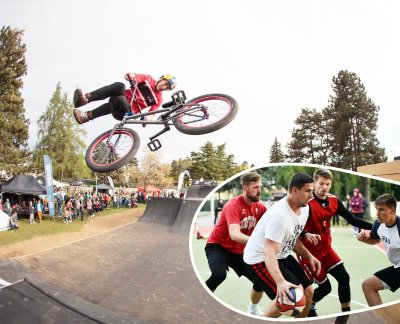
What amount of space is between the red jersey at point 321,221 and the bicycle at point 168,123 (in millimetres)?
989

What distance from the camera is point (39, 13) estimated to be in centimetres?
403

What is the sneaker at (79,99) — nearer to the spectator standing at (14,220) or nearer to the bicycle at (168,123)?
the bicycle at (168,123)

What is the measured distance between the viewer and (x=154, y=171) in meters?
3.47

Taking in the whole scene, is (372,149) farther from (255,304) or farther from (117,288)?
(117,288)

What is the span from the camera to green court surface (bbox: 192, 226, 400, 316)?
3.22m

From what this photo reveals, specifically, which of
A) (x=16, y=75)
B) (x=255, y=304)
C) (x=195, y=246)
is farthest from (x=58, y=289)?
(x=16, y=75)

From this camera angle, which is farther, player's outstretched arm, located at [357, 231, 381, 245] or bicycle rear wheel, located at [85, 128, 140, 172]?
bicycle rear wheel, located at [85, 128, 140, 172]

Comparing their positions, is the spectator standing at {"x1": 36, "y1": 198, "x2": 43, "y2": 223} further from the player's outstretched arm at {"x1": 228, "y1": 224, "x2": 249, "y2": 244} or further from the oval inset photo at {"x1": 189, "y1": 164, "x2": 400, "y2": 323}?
the player's outstretched arm at {"x1": 228, "y1": 224, "x2": 249, "y2": 244}

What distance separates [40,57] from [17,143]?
0.90m

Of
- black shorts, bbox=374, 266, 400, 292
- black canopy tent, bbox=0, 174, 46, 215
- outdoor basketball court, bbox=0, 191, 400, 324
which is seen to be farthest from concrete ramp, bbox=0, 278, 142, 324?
black shorts, bbox=374, 266, 400, 292

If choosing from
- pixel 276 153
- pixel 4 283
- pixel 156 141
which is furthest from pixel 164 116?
pixel 4 283

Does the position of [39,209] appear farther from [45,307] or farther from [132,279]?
[132,279]

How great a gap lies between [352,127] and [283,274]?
4.19 ft

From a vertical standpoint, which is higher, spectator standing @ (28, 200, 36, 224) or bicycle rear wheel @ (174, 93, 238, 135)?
bicycle rear wheel @ (174, 93, 238, 135)
